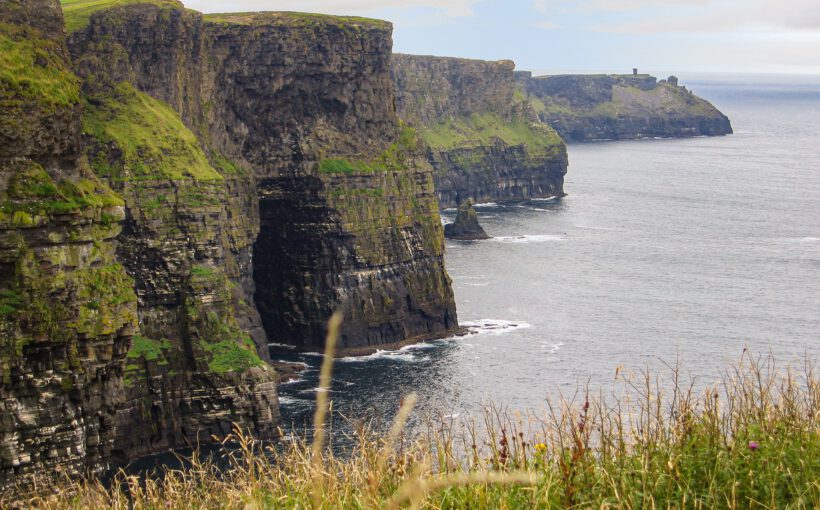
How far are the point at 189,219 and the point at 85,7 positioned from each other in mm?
18709

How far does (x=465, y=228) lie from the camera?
7160 inches

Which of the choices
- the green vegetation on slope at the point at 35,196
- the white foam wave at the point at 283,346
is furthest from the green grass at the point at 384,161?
the green vegetation on slope at the point at 35,196

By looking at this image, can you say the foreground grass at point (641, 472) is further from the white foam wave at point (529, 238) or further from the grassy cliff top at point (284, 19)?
the white foam wave at point (529, 238)

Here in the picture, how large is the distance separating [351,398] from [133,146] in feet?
78.4

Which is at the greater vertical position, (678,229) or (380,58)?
(380,58)

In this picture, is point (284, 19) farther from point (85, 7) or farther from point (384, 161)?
point (85, 7)

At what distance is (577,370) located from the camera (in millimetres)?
97875

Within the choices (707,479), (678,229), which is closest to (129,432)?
(707,479)

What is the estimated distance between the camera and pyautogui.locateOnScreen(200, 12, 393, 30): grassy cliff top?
116m

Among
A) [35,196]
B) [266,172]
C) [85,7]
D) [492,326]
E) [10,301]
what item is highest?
[85,7]

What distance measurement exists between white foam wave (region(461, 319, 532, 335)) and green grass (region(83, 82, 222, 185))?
119ft

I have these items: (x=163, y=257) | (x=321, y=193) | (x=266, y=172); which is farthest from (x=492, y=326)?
(x=163, y=257)

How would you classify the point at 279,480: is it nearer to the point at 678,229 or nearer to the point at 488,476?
the point at 488,476

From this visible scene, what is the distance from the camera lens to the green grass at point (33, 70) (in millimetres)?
64188
